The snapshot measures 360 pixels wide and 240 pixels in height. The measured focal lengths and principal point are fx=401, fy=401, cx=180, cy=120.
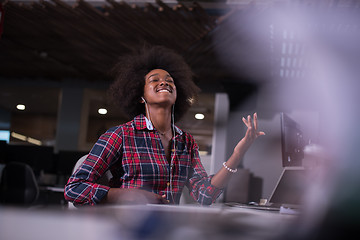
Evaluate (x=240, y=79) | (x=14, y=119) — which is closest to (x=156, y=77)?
(x=240, y=79)

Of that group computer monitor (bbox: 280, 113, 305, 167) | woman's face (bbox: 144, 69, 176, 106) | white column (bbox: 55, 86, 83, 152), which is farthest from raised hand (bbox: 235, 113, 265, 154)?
white column (bbox: 55, 86, 83, 152)

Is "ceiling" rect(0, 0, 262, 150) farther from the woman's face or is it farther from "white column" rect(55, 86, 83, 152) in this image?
the woman's face

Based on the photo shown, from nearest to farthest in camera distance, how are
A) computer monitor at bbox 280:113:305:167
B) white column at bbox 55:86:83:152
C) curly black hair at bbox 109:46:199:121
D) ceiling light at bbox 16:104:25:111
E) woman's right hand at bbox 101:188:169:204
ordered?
woman's right hand at bbox 101:188:169:204, computer monitor at bbox 280:113:305:167, curly black hair at bbox 109:46:199:121, white column at bbox 55:86:83:152, ceiling light at bbox 16:104:25:111

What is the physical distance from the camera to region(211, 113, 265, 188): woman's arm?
1.37 metres

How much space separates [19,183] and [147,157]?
11.7ft

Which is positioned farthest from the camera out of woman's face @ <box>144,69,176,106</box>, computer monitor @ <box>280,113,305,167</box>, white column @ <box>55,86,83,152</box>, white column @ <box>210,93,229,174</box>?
white column @ <box>55,86,83,152</box>

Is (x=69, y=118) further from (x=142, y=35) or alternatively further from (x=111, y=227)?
(x=111, y=227)

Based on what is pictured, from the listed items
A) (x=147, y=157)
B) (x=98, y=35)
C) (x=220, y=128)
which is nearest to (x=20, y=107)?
(x=98, y=35)

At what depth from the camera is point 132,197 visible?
126cm

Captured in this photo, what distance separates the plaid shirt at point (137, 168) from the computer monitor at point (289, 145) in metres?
0.29

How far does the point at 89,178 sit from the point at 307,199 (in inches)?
48.4

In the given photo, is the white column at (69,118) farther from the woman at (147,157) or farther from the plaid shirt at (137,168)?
the plaid shirt at (137,168)

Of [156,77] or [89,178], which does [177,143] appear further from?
[89,178]

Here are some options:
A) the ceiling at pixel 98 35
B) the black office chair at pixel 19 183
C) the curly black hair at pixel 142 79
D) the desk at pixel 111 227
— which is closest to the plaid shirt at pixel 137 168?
the curly black hair at pixel 142 79
